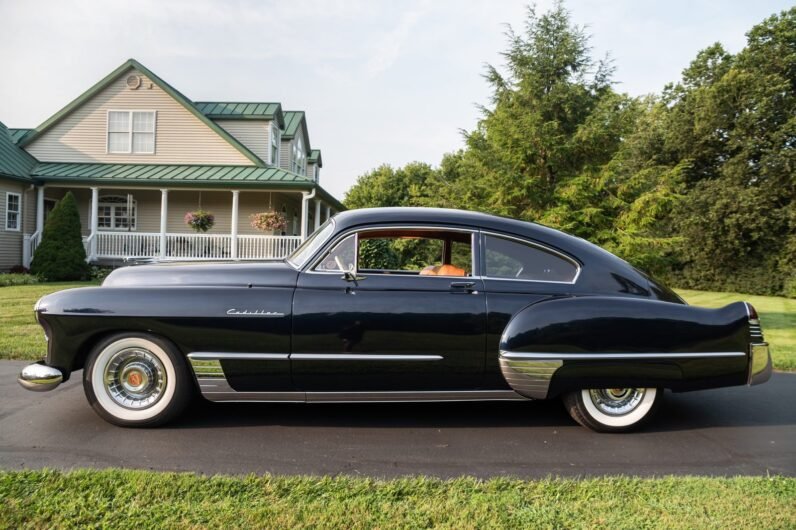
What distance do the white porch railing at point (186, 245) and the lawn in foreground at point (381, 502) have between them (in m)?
15.2

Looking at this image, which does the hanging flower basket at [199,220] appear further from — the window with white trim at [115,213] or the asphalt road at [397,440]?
the asphalt road at [397,440]

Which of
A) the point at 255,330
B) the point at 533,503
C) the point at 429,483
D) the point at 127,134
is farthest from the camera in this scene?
the point at 127,134

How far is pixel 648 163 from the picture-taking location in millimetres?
11688

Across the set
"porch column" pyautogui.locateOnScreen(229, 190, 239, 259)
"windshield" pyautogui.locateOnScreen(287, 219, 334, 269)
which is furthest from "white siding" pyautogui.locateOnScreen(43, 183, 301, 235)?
"windshield" pyautogui.locateOnScreen(287, 219, 334, 269)

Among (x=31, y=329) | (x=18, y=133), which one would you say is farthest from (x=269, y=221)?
(x=18, y=133)

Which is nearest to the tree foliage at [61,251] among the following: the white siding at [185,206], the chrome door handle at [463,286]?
the white siding at [185,206]

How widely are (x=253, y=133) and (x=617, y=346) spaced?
19224 mm

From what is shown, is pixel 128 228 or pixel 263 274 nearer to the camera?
pixel 263 274

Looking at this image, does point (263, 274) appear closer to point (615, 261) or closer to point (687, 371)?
point (615, 261)

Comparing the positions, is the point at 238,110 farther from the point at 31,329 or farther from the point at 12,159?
the point at 31,329

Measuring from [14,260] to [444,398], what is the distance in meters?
18.8

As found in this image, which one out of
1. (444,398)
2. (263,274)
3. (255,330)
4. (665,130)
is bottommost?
(444,398)

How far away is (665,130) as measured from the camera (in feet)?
84.3

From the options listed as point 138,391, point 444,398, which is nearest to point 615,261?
point 444,398
